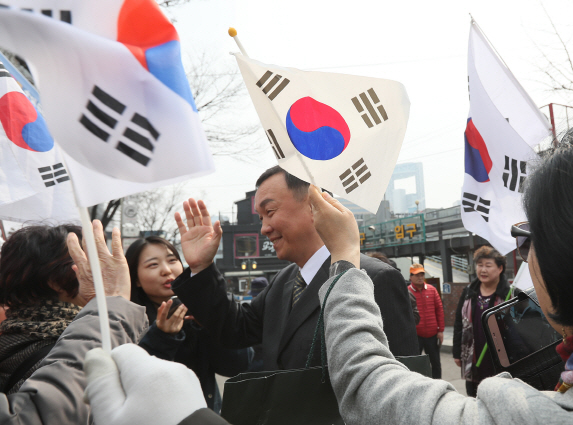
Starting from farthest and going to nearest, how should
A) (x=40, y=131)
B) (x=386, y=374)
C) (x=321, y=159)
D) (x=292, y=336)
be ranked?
(x=40, y=131) < (x=292, y=336) < (x=321, y=159) < (x=386, y=374)

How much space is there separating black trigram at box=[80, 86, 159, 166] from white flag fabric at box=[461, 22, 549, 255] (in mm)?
3056

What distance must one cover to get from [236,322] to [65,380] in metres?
1.27

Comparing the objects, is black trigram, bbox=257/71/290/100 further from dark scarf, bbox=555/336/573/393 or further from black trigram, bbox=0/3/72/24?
dark scarf, bbox=555/336/573/393

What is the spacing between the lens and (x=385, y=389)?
1.12 m

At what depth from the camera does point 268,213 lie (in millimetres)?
2611

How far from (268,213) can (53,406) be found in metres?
1.50

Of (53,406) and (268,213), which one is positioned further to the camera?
(268,213)

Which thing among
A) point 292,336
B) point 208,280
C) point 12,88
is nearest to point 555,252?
point 292,336

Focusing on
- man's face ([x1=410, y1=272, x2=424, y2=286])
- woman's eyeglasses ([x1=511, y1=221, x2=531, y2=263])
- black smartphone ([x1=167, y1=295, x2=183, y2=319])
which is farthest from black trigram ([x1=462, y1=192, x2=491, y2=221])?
man's face ([x1=410, y1=272, x2=424, y2=286])

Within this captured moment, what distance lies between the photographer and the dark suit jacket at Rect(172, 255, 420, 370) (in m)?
2.08

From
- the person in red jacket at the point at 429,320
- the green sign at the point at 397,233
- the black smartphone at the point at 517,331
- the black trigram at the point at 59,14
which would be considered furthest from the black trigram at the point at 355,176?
the green sign at the point at 397,233

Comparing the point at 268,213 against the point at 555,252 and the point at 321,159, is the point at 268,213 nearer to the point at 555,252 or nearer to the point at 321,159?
the point at 321,159

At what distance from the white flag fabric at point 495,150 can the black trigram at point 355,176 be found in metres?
1.93

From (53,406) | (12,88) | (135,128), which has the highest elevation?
(12,88)
